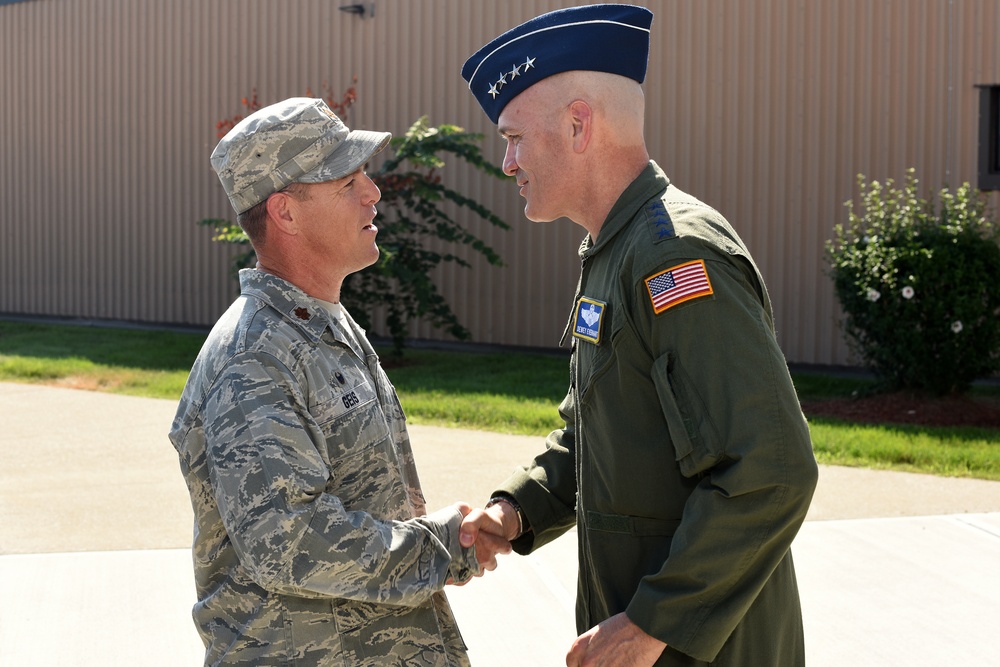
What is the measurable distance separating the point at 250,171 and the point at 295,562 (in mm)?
816

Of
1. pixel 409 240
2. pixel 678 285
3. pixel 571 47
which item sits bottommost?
pixel 409 240

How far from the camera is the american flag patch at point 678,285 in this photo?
6.73ft

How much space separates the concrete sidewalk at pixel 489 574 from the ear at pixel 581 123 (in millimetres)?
2325

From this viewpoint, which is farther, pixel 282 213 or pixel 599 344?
pixel 282 213

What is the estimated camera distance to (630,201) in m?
2.34

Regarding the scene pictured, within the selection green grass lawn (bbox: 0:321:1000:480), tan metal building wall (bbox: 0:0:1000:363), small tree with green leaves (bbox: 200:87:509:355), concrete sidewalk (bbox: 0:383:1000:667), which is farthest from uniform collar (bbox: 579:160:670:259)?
tan metal building wall (bbox: 0:0:1000:363)

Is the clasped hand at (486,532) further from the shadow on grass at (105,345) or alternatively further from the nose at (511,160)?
the shadow on grass at (105,345)

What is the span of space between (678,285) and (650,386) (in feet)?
0.68

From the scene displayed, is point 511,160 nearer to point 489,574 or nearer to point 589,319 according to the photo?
point 589,319

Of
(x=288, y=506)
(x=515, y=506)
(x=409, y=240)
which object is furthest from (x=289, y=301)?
(x=409, y=240)

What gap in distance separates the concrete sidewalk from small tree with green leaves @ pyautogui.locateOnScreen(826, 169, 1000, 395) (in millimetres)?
2417

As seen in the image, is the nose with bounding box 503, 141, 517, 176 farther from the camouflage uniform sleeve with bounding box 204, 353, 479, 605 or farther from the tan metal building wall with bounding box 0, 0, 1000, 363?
the tan metal building wall with bounding box 0, 0, 1000, 363

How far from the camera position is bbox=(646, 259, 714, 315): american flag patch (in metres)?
2.05

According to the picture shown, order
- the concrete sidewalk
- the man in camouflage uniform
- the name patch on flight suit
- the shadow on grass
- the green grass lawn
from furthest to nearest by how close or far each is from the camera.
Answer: the shadow on grass
the green grass lawn
the concrete sidewalk
the name patch on flight suit
the man in camouflage uniform
